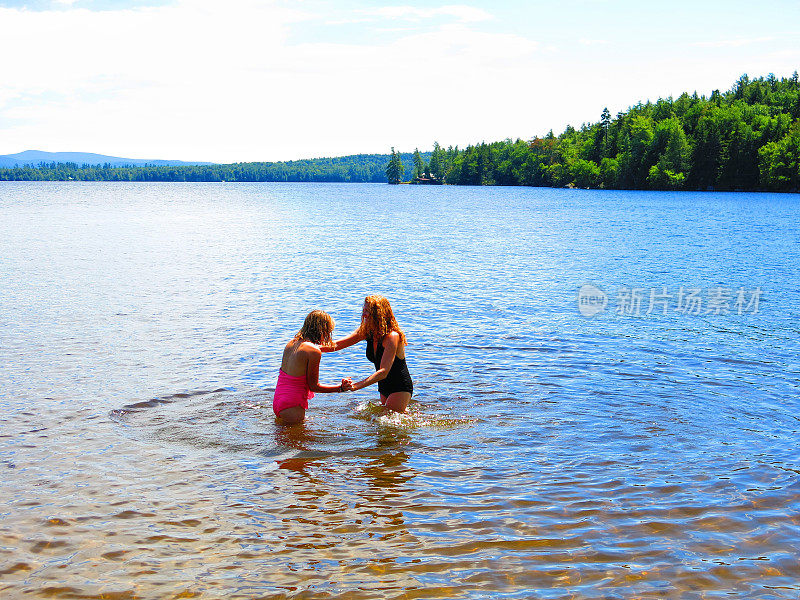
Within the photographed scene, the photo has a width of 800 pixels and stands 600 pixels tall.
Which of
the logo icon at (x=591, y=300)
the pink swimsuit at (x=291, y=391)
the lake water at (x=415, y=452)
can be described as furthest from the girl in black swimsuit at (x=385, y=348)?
the logo icon at (x=591, y=300)

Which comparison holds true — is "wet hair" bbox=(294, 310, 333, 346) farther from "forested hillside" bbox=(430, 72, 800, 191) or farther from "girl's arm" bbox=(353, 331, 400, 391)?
"forested hillside" bbox=(430, 72, 800, 191)

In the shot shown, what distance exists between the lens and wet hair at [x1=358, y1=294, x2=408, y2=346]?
35.0ft

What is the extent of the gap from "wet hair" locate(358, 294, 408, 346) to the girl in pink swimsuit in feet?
1.98

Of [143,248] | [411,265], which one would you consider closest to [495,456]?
[411,265]

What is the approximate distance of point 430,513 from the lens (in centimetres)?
793

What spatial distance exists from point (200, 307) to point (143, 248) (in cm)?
2174

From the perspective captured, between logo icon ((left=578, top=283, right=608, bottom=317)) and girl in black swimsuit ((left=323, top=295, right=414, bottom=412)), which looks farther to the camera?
logo icon ((left=578, top=283, right=608, bottom=317))

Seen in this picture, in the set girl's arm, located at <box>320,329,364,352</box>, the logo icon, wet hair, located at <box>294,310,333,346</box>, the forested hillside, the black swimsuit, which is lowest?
the logo icon

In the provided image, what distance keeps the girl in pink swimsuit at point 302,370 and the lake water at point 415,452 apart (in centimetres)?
50

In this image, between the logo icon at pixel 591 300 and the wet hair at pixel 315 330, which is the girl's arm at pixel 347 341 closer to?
the wet hair at pixel 315 330

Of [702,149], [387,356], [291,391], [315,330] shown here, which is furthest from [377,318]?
[702,149]

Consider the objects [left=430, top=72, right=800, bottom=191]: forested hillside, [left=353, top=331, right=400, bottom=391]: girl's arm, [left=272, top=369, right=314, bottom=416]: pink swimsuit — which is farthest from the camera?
[left=430, top=72, right=800, bottom=191]: forested hillside

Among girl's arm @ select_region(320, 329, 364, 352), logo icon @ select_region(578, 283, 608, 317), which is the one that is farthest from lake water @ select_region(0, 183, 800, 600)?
girl's arm @ select_region(320, 329, 364, 352)

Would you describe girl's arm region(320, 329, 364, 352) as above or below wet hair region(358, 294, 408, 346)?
below
